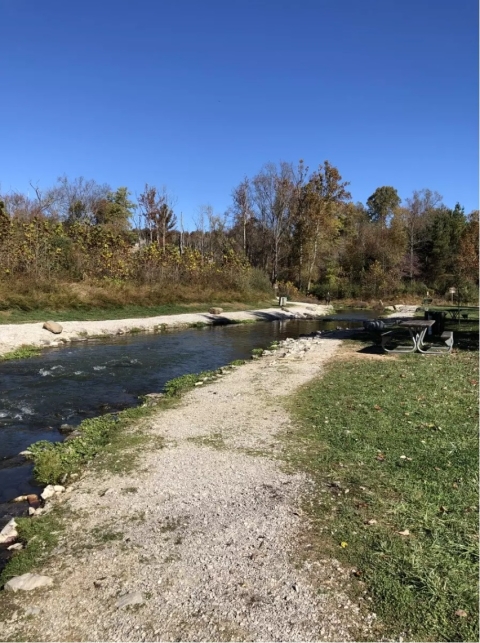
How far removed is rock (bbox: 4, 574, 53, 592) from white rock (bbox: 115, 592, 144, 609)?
55cm

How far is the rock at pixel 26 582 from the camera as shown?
2983 millimetres

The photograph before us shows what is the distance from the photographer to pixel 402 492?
13.6 ft

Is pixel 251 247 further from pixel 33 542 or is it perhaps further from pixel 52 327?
pixel 33 542

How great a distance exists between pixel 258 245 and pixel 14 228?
30554mm

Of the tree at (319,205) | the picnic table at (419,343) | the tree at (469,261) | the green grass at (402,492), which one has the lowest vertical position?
the green grass at (402,492)

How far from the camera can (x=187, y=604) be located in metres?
2.79

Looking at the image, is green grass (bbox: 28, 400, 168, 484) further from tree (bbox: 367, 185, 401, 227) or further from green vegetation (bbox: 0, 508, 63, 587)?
tree (bbox: 367, 185, 401, 227)

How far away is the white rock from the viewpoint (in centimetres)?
279

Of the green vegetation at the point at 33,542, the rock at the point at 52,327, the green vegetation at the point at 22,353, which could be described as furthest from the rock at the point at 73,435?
the rock at the point at 52,327

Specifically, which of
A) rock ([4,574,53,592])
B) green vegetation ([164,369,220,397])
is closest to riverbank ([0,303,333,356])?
green vegetation ([164,369,220,397])

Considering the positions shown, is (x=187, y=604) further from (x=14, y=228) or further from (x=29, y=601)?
(x=14, y=228)

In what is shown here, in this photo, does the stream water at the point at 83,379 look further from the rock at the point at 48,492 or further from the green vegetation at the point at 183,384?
the green vegetation at the point at 183,384

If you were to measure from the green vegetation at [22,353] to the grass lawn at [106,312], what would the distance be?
3742 millimetres

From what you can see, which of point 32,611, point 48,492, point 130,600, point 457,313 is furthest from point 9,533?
point 457,313
